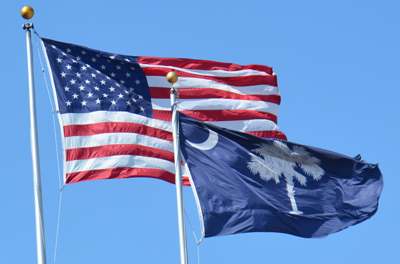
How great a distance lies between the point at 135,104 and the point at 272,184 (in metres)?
4.73

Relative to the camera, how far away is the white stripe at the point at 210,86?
2428 centimetres

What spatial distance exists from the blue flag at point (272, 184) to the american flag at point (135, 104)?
6.55 ft

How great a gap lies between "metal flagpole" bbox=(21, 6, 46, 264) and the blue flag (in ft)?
13.9

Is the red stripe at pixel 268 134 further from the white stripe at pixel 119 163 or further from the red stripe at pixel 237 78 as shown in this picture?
the white stripe at pixel 119 163

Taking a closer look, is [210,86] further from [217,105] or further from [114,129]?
[114,129]

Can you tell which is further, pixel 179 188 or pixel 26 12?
pixel 179 188

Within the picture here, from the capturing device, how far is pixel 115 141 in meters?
21.9

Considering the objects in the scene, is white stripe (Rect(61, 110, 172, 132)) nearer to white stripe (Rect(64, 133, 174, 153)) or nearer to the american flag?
the american flag

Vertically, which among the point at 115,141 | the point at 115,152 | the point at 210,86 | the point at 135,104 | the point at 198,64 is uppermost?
the point at 198,64

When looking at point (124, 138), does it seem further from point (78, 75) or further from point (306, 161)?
point (306, 161)

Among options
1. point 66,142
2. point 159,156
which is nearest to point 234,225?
point 159,156

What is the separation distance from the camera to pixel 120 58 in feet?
77.0

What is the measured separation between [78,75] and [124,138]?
2.24 m

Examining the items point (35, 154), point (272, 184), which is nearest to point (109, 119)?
point (35, 154)
